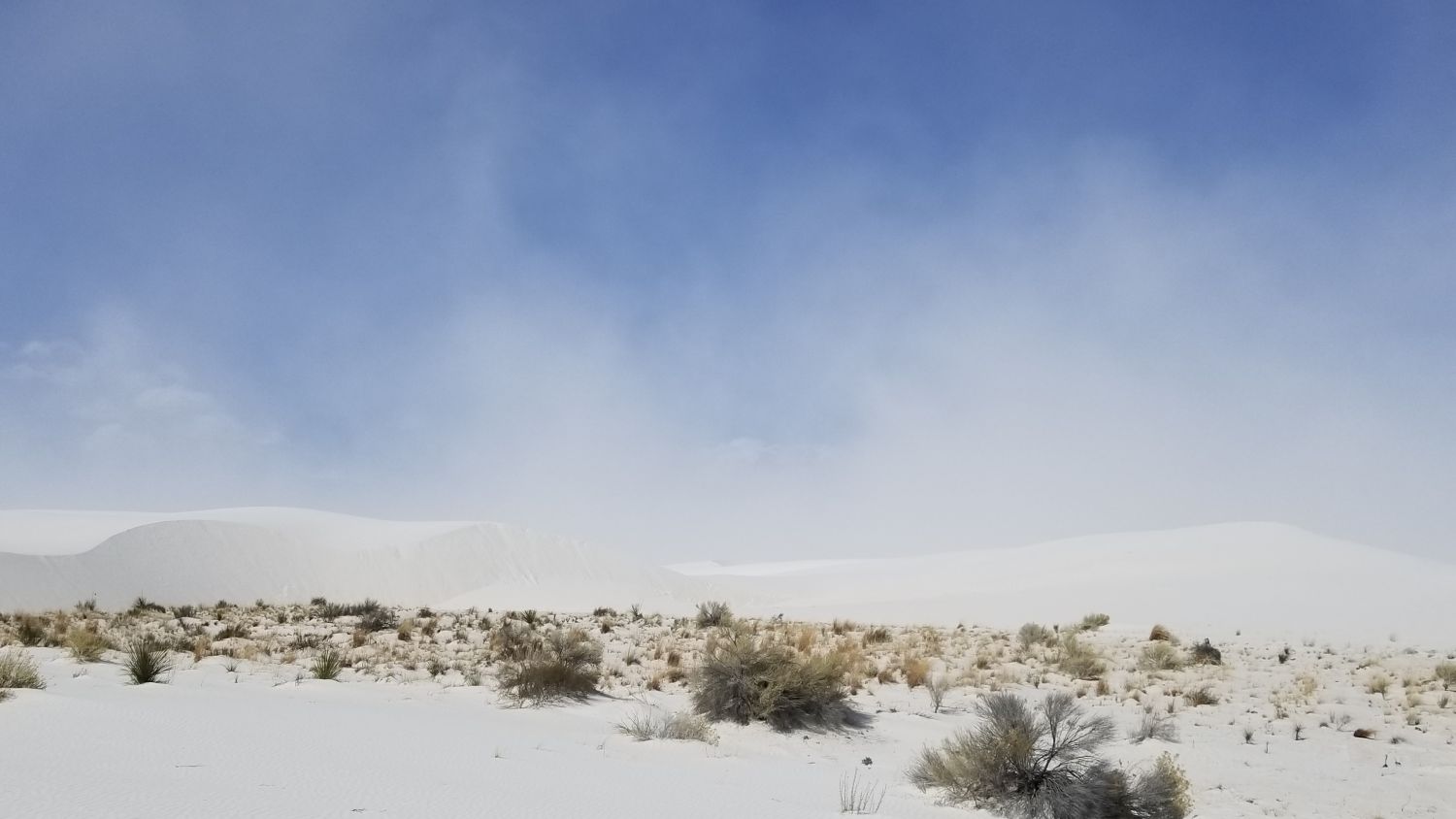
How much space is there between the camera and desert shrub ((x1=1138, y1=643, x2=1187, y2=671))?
686 inches

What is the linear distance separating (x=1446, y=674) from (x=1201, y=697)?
6.50 metres

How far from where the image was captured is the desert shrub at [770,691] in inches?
403

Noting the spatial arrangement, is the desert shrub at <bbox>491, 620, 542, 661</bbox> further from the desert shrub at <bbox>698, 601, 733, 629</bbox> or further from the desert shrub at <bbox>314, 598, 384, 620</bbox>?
the desert shrub at <bbox>314, 598, 384, 620</bbox>

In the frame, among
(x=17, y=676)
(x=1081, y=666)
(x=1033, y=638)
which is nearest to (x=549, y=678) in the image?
(x=17, y=676)

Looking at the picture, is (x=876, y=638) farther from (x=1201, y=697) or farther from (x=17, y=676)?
(x=17, y=676)

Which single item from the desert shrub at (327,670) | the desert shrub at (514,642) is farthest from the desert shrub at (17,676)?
the desert shrub at (514,642)

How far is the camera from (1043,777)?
23.8ft

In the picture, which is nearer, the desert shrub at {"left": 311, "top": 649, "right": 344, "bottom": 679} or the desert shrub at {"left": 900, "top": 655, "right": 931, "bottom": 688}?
the desert shrub at {"left": 311, "top": 649, "right": 344, "bottom": 679}

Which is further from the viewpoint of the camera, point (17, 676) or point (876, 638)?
point (876, 638)

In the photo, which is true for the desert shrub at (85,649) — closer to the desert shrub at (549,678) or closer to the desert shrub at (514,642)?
the desert shrub at (549,678)

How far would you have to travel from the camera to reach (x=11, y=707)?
6617 mm

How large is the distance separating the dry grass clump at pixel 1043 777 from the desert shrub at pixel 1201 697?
6634 millimetres

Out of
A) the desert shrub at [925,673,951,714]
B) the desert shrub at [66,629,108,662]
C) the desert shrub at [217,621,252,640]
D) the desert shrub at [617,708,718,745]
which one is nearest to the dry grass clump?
the desert shrub at [617,708,718,745]

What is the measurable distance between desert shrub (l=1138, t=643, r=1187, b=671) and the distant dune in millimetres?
10663
